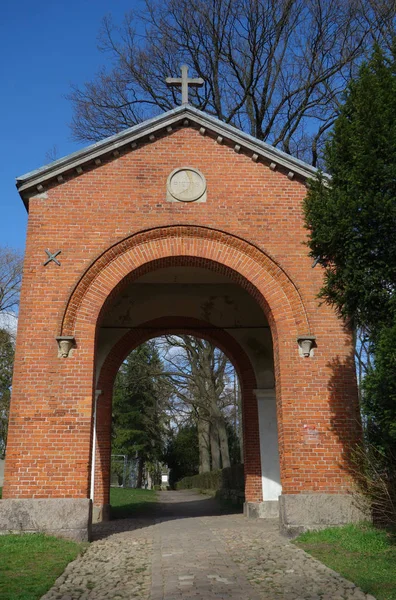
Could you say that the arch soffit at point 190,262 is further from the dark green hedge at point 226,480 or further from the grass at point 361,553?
the dark green hedge at point 226,480

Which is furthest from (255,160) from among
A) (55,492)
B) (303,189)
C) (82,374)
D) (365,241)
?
(55,492)

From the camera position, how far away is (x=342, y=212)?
7.83 metres

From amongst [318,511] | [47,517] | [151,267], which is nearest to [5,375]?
[151,267]

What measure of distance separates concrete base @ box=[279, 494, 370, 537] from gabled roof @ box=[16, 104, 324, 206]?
6.25 meters

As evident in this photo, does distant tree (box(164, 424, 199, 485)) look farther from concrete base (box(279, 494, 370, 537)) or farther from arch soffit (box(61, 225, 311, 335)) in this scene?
concrete base (box(279, 494, 370, 537))

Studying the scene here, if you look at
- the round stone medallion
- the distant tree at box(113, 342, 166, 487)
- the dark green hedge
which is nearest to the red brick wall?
the round stone medallion

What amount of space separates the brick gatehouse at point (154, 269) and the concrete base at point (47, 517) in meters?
0.02

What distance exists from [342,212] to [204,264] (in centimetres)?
382

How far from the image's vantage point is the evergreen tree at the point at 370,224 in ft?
24.3

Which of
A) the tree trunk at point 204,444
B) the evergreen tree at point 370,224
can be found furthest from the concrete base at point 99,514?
the tree trunk at point 204,444

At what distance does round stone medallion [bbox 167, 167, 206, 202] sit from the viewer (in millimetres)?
11039

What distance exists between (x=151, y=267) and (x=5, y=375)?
24.4m

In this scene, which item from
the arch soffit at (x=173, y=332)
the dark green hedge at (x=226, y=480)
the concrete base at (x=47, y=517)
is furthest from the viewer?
the dark green hedge at (x=226, y=480)

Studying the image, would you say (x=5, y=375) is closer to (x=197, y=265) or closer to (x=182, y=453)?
(x=182, y=453)
